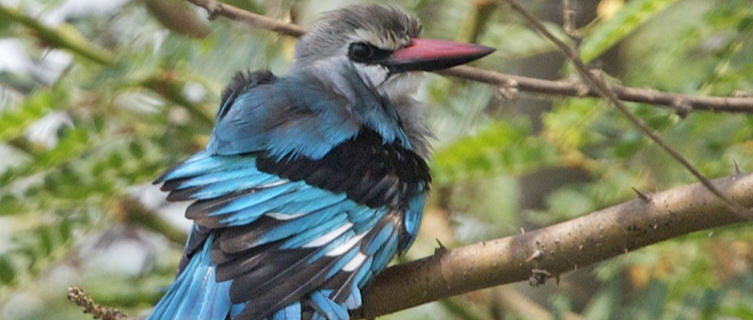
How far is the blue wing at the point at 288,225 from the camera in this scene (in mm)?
2723

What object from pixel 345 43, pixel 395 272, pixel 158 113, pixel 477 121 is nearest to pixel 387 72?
pixel 345 43

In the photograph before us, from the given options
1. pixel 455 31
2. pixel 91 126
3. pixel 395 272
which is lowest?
pixel 395 272

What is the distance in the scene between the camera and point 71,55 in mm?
4172

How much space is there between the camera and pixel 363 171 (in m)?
3.02

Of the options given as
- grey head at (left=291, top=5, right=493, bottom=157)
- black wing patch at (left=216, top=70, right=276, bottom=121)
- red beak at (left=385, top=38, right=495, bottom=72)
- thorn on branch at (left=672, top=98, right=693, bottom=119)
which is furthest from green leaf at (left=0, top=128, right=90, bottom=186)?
thorn on branch at (left=672, top=98, right=693, bottom=119)

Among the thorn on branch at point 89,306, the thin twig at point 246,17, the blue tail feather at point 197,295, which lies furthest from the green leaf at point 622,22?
the thorn on branch at point 89,306

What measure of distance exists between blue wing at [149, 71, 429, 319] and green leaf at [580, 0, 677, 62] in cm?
63

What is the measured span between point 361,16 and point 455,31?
33.8 inches

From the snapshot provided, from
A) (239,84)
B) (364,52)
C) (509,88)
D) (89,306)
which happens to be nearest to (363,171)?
(509,88)

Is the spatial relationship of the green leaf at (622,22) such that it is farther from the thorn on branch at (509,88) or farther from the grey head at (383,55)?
the thorn on branch at (509,88)

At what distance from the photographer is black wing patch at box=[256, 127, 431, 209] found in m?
2.95

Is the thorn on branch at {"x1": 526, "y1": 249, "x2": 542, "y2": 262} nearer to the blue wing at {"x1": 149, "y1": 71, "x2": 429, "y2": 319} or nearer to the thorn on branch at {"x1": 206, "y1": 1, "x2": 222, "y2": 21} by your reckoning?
the blue wing at {"x1": 149, "y1": 71, "x2": 429, "y2": 319}

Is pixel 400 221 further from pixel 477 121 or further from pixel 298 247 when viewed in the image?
pixel 477 121

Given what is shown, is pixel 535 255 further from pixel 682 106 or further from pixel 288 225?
pixel 288 225
